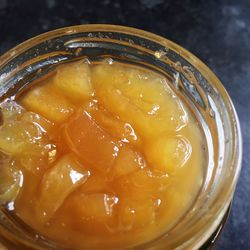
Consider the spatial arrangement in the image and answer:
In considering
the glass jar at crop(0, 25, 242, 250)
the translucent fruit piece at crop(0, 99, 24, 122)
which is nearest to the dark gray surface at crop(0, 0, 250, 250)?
the glass jar at crop(0, 25, 242, 250)

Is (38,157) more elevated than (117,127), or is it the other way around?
(117,127)

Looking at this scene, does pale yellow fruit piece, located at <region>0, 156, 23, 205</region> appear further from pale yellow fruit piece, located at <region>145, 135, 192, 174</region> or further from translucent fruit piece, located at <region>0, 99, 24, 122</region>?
pale yellow fruit piece, located at <region>145, 135, 192, 174</region>

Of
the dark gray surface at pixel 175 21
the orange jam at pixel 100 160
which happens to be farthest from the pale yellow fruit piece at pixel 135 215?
the dark gray surface at pixel 175 21

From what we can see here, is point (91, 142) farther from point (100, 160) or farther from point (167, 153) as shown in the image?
point (167, 153)

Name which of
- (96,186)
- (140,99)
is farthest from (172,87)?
(96,186)

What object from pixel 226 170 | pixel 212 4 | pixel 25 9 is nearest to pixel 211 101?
pixel 226 170

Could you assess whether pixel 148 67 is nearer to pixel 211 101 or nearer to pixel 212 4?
pixel 211 101
